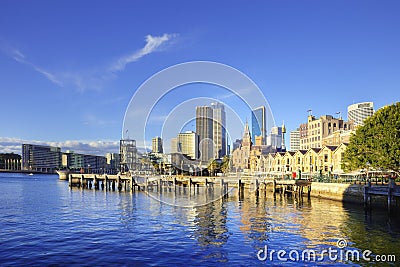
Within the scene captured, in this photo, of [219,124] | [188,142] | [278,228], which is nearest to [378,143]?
[278,228]

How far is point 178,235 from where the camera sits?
3044 centimetres

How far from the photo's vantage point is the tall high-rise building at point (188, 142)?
97.2m

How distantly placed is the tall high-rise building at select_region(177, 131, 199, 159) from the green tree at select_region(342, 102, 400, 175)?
44.1m

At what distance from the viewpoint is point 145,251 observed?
81.5ft

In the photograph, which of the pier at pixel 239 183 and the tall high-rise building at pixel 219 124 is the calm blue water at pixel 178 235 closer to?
the pier at pixel 239 183

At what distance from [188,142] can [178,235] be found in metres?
73.4

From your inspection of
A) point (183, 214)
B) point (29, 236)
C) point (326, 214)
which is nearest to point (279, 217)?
point (326, 214)

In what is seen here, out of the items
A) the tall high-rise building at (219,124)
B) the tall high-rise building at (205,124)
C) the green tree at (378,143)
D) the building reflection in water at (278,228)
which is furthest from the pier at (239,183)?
the building reflection in water at (278,228)

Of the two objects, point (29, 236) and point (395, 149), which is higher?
point (395, 149)

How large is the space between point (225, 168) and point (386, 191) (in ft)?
356

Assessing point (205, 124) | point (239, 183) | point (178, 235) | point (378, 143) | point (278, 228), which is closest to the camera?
point (178, 235)

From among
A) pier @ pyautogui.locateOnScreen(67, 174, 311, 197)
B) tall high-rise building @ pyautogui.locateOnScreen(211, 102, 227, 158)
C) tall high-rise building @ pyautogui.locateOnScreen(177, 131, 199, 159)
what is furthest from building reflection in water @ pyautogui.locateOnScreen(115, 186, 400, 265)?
tall high-rise building @ pyautogui.locateOnScreen(177, 131, 199, 159)

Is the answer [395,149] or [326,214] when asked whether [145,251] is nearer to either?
[326,214]

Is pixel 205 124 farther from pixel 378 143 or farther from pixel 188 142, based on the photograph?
pixel 378 143
